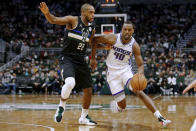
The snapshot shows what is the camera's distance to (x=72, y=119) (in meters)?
7.09

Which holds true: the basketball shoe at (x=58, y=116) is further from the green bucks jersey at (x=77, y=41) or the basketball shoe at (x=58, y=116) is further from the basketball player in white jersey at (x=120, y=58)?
the basketball player in white jersey at (x=120, y=58)

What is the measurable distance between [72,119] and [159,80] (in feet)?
34.1

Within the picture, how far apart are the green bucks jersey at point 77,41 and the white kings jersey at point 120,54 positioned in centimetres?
59

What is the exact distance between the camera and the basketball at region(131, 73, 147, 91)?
5703 mm

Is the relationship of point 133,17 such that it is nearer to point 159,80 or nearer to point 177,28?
point 177,28

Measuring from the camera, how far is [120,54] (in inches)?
247

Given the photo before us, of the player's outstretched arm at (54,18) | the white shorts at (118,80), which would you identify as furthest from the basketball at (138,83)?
the player's outstretched arm at (54,18)

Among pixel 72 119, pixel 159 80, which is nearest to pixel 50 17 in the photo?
pixel 72 119

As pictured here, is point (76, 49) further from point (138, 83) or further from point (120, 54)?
point (138, 83)

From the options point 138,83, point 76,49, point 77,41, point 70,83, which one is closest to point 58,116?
point 70,83

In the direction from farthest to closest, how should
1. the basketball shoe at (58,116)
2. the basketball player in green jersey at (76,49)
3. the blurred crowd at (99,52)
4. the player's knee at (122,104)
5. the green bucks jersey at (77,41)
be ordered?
the blurred crowd at (99,52) → the player's knee at (122,104) → the green bucks jersey at (77,41) → the basketball player in green jersey at (76,49) → the basketball shoe at (58,116)

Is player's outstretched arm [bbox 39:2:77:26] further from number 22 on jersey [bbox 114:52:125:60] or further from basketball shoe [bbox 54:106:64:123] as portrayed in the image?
basketball shoe [bbox 54:106:64:123]

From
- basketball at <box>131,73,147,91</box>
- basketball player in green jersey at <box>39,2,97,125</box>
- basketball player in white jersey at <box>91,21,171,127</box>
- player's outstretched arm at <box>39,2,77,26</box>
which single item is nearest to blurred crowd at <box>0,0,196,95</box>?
basketball player in white jersey at <box>91,21,171,127</box>

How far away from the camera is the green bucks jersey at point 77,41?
233 inches
